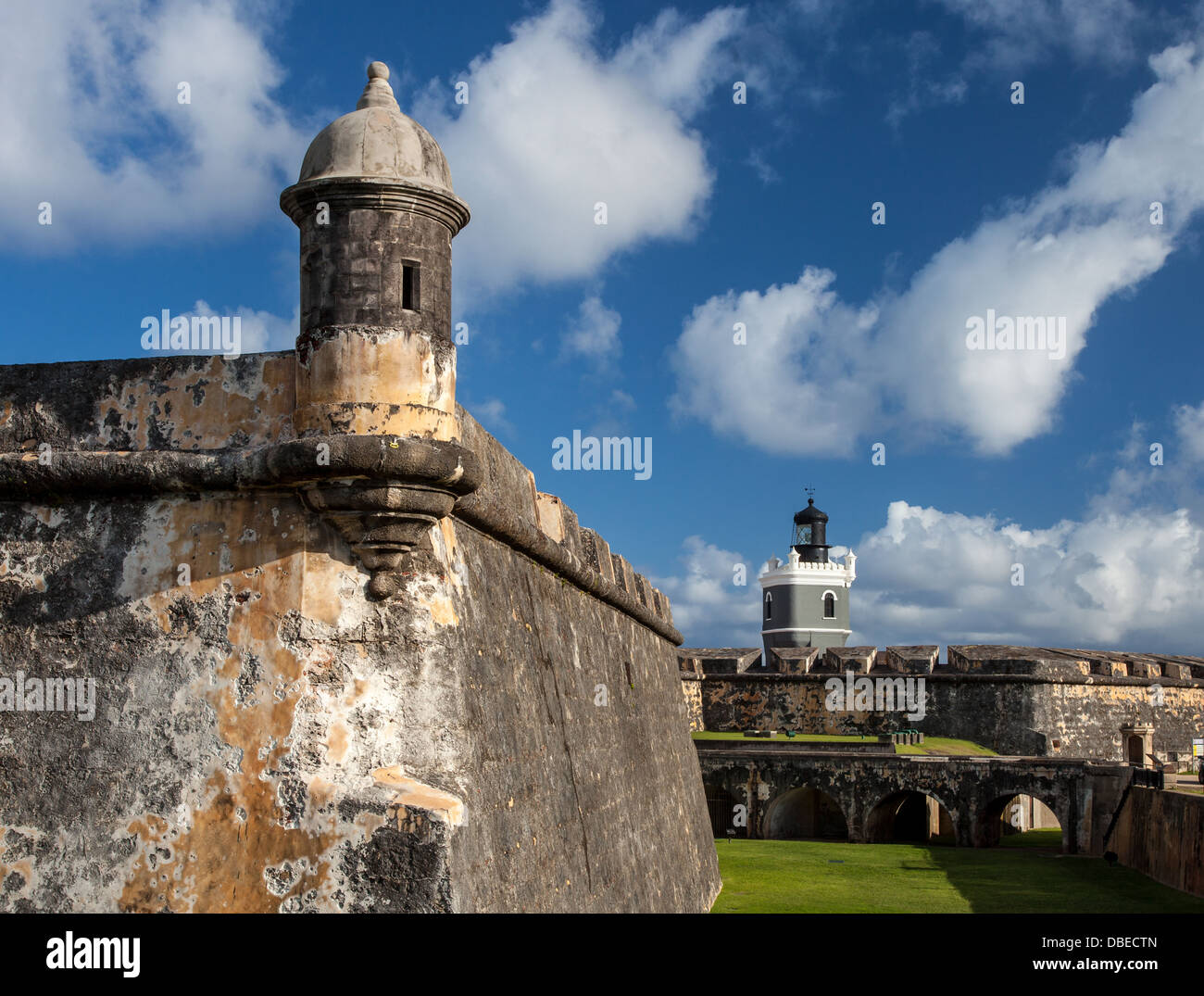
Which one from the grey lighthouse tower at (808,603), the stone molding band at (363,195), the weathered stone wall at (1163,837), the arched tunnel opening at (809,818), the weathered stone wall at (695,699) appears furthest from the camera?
the grey lighthouse tower at (808,603)

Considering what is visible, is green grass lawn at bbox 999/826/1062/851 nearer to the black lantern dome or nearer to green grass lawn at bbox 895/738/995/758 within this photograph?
green grass lawn at bbox 895/738/995/758

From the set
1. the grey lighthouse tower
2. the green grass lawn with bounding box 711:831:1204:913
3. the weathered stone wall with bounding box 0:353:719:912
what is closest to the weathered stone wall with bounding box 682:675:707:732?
the green grass lawn with bounding box 711:831:1204:913

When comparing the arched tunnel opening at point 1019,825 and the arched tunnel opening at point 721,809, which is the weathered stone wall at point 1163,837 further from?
the arched tunnel opening at point 721,809

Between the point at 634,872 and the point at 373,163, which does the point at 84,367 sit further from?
the point at 634,872

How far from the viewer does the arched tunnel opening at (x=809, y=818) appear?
2953cm

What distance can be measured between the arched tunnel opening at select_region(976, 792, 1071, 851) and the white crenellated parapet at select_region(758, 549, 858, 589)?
19808mm

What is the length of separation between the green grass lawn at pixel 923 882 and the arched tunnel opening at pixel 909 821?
7.50 ft

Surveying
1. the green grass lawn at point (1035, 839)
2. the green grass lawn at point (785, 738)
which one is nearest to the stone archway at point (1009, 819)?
the green grass lawn at point (1035, 839)

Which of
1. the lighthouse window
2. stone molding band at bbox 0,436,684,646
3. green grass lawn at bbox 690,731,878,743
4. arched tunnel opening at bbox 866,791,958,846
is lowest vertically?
arched tunnel opening at bbox 866,791,958,846

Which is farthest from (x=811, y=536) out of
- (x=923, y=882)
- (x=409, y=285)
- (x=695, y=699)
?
(x=409, y=285)

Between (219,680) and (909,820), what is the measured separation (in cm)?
2812

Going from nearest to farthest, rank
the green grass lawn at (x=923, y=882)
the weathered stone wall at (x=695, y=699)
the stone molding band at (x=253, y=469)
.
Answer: the stone molding band at (x=253, y=469), the green grass lawn at (x=923, y=882), the weathered stone wall at (x=695, y=699)

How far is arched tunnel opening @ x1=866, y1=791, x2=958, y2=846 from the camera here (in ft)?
91.6

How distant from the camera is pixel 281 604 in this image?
5.56 meters
